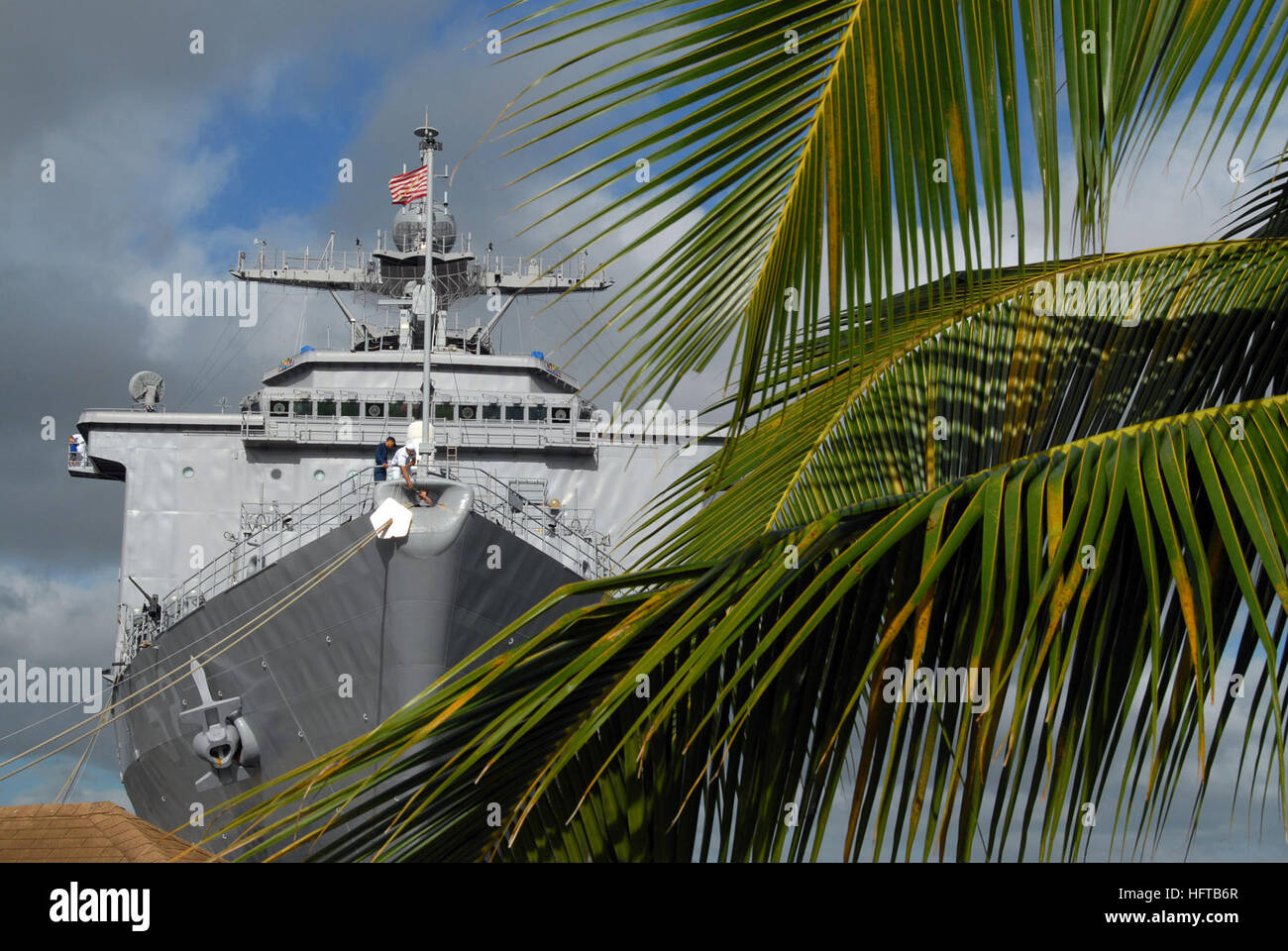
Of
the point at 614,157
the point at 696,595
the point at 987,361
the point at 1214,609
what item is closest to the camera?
the point at 614,157

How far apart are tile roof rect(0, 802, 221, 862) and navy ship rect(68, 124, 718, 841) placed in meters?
5.33

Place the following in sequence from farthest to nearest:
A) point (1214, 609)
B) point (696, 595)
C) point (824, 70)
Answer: point (696, 595)
point (1214, 609)
point (824, 70)

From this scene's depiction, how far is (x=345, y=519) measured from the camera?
21172 millimetres

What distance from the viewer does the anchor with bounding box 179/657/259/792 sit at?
1875 centimetres

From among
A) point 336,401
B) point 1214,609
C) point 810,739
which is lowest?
point 810,739

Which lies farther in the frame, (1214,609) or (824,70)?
(1214,609)

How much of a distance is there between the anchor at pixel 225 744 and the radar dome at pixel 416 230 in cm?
1610

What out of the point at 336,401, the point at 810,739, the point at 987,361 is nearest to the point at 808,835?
the point at 810,739

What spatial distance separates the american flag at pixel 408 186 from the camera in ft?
81.1

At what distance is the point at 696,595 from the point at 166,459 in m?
25.1

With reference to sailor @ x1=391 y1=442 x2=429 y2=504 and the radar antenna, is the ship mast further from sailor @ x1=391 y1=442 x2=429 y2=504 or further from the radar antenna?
the radar antenna

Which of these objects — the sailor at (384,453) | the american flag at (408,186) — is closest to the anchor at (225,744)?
the sailor at (384,453)

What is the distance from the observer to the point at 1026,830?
2.52 meters

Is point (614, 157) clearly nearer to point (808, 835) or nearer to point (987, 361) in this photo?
point (808, 835)
